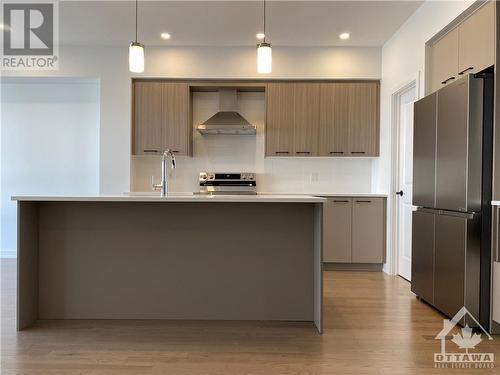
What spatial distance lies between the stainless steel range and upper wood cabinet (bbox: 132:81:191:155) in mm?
491

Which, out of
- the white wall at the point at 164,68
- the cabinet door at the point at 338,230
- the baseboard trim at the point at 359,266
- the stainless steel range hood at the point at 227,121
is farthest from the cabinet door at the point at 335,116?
the baseboard trim at the point at 359,266

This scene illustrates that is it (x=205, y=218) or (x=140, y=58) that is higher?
(x=140, y=58)

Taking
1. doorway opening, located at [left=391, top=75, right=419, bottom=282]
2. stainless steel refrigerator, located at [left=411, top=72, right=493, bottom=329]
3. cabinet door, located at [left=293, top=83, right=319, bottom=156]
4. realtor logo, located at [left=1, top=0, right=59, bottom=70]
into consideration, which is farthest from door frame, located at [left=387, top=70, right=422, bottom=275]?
realtor logo, located at [left=1, top=0, right=59, bottom=70]

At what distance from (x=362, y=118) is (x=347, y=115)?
0.19 m

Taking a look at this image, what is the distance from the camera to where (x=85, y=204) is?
113 inches

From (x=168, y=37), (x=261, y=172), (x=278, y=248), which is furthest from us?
(x=261, y=172)

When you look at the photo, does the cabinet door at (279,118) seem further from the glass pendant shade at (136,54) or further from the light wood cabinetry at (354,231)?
the glass pendant shade at (136,54)

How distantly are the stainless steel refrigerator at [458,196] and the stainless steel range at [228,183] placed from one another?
2446mm

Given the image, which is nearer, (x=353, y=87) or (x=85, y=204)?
(x=85, y=204)

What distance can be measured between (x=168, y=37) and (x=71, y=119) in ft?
6.12

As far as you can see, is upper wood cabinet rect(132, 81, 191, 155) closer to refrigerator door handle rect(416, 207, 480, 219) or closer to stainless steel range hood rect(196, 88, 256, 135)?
stainless steel range hood rect(196, 88, 256, 135)

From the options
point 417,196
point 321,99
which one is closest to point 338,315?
point 417,196

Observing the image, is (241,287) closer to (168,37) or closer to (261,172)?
(261,172)

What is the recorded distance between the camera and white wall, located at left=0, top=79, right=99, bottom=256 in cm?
554
